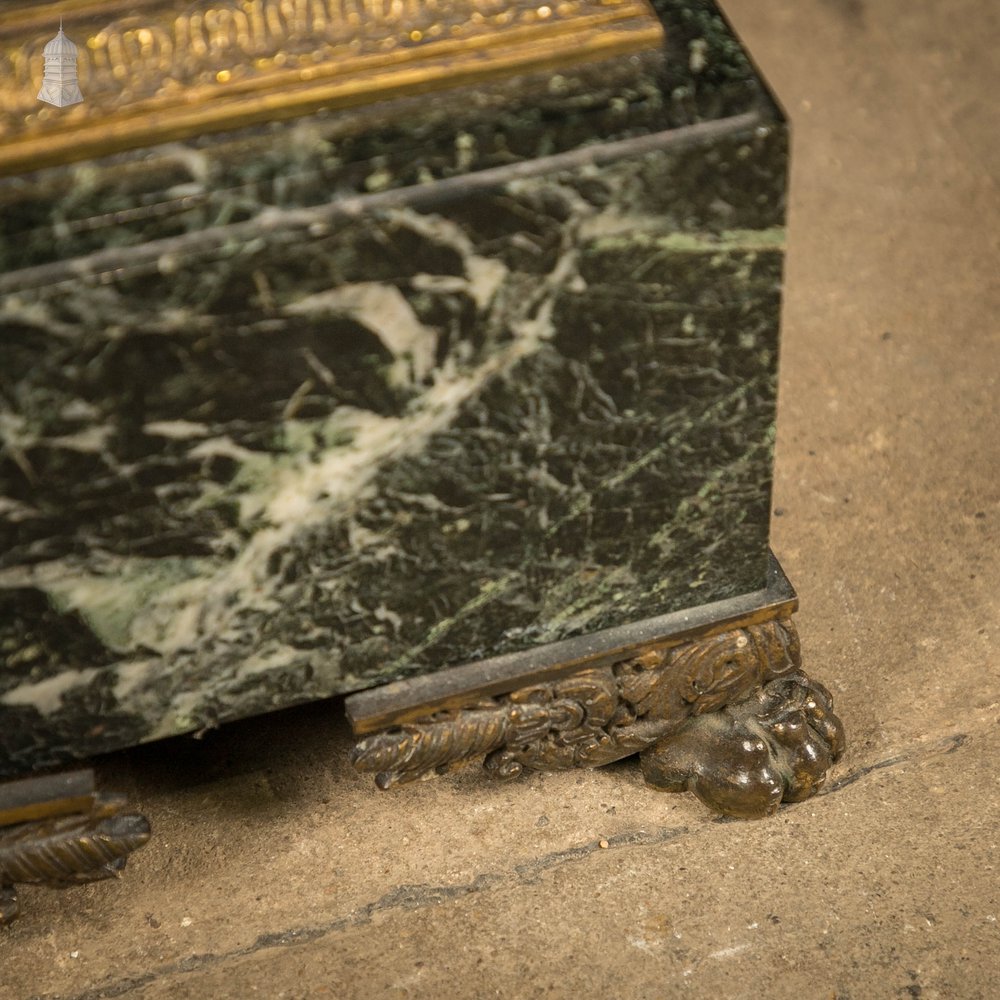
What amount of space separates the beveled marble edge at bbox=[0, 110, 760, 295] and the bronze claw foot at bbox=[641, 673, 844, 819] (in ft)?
2.45

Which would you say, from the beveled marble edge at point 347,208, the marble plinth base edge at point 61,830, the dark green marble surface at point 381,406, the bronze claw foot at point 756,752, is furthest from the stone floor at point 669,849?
the beveled marble edge at point 347,208

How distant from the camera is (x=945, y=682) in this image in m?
2.03

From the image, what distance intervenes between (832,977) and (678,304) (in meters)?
0.75

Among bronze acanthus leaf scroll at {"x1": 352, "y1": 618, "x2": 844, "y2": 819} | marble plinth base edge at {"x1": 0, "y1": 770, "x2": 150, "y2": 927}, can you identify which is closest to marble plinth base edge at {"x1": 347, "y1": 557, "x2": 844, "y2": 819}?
bronze acanthus leaf scroll at {"x1": 352, "y1": 618, "x2": 844, "y2": 819}

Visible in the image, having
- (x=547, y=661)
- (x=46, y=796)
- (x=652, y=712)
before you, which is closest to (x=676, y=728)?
(x=652, y=712)

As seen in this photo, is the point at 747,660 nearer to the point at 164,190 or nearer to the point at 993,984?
the point at 993,984

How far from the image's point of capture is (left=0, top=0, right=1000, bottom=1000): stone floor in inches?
69.4

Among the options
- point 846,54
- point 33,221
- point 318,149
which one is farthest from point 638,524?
point 846,54

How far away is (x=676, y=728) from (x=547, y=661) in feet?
0.71

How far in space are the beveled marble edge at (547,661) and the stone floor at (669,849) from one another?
240 millimetres

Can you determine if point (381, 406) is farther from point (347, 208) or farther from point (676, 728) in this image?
point (676, 728)

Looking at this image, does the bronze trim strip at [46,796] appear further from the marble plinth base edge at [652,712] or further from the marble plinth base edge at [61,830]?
the marble plinth base edge at [652,712]

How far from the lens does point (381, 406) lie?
4.91ft

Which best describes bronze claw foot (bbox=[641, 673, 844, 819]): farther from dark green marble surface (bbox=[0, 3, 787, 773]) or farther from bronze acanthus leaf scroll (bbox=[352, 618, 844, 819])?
dark green marble surface (bbox=[0, 3, 787, 773])
